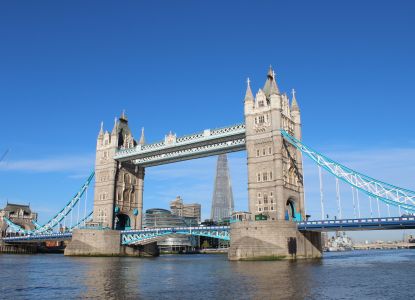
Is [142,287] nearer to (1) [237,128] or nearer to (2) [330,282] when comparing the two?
(2) [330,282]

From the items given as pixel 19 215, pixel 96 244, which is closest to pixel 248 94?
pixel 96 244

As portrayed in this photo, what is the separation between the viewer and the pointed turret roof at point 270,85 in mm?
77438

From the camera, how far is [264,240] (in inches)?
2601

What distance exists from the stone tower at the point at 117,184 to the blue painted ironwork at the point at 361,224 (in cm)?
4799

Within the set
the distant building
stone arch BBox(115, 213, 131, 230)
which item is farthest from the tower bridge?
the distant building

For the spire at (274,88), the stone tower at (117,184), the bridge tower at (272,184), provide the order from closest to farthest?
1. the bridge tower at (272,184)
2. the spire at (274,88)
3. the stone tower at (117,184)

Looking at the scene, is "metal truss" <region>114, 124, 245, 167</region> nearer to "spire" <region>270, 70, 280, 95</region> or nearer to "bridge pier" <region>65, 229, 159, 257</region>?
"spire" <region>270, 70, 280, 95</region>

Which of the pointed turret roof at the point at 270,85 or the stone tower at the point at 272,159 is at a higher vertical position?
the pointed turret roof at the point at 270,85

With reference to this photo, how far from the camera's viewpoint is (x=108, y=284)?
121ft

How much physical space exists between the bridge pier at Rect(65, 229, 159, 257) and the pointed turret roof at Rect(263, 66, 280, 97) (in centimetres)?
4503

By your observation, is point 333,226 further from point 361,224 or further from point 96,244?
point 96,244

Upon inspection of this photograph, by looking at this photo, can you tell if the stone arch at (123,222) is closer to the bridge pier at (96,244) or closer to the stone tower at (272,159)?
the bridge pier at (96,244)

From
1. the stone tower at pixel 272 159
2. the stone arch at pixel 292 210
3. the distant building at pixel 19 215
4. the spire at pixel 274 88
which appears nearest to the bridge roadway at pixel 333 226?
the stone tower at pixel 272 159

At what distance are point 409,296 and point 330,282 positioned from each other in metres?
8.99
